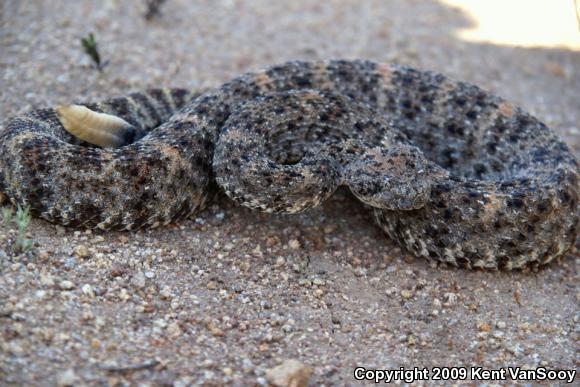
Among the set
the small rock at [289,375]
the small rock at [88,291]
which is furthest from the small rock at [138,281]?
the small rock at [289,375]

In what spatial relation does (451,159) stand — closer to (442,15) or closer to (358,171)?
(358,171)

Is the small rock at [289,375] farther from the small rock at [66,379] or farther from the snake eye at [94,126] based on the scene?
the snake eye at [94,126]

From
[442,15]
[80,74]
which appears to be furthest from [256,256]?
[442,15]

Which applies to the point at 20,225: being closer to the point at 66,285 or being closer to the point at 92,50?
the point at 66,285

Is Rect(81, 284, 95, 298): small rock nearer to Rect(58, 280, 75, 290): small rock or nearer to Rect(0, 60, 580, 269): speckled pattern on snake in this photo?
Rect(58, 280, 75, 290): small rock

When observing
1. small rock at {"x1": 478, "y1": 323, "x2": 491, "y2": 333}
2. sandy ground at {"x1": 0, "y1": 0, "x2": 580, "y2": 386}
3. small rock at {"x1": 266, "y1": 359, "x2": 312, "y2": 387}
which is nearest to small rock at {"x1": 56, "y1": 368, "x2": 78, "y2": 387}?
sandy ground at {"x1": 0, "y1": 0, "x2": 580, "y2": 386}

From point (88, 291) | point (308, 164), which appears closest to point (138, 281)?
point (88, 291)
